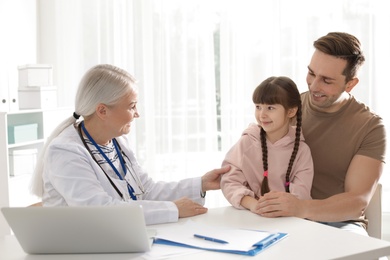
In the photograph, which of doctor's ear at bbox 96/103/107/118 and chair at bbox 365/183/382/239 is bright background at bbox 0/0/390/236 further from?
doctor's ear at bbox 96/103/107/118

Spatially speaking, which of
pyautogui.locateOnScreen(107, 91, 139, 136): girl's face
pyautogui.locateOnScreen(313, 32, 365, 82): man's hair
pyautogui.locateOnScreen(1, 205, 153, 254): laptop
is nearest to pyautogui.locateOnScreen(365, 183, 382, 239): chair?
pyautogui.locateOnScreen(313, 32, 365, 82): man's hair

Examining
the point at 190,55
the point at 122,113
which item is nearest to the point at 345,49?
the point at 122,113

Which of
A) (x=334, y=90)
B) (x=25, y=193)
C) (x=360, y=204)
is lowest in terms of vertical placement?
(x=25, y=193)

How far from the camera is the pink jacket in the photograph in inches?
82.9

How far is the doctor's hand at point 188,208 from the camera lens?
1.87 metres

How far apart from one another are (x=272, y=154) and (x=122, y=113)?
1.90ft

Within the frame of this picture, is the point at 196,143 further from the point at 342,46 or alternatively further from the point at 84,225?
the point at 84,225

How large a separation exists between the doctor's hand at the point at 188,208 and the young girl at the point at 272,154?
0.20m

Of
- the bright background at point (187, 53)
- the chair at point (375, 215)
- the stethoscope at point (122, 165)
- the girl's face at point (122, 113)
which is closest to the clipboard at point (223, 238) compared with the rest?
the stethoscope at point (122, 165)

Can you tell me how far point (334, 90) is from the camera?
2293 millimetres

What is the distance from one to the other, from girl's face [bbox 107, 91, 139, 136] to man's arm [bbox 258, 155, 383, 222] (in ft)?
1.86

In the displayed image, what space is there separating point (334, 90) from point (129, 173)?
0.89 m

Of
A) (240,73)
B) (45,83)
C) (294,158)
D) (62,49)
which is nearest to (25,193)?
(45,83)

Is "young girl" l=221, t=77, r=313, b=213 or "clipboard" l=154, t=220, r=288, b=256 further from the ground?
"young girl" l=221, t=77, r=313, b=213
